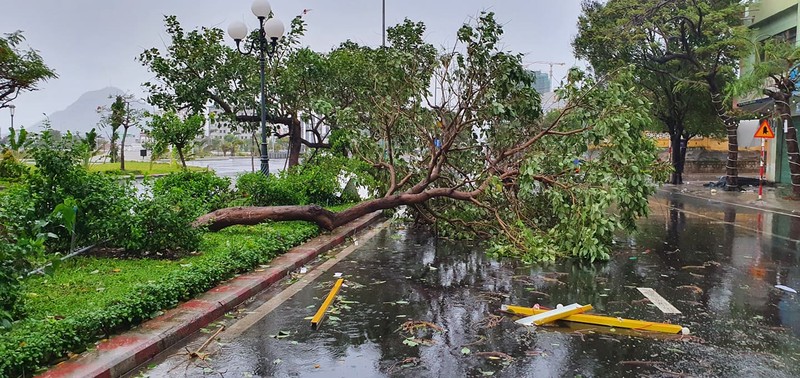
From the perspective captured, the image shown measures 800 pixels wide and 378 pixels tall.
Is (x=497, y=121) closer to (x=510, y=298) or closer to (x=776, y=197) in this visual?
(x=510, y=298)

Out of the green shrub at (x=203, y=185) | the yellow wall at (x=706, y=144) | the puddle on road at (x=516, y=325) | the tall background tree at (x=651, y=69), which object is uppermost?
the tall background tree at (x=651, y=69)

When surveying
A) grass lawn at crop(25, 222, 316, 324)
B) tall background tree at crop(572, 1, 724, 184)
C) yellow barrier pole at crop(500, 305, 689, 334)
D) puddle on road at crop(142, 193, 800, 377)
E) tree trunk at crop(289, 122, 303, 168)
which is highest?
tall background tree at crop(572, 1, 724, 184)

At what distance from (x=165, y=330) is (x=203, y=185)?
702 centimetres

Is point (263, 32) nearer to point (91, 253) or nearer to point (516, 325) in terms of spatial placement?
point (91, 253)

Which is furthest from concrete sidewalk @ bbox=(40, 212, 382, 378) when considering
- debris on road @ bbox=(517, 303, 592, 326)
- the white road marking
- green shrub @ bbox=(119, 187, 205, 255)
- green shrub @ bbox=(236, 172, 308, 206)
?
the white road marking

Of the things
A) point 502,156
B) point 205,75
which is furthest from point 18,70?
point 502,156

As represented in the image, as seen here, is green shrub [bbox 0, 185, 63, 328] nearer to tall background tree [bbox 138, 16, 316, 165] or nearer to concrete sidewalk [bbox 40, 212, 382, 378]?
concrete sidewalk [bbox 40, 212, 382, 378]

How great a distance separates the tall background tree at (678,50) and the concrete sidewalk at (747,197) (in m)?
1.14

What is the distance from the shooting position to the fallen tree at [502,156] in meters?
9.55

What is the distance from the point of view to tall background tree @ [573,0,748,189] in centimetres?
2161

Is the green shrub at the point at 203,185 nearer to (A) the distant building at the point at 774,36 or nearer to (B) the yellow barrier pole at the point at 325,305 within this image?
(B) the yellow barrier pole at the point at 325,305

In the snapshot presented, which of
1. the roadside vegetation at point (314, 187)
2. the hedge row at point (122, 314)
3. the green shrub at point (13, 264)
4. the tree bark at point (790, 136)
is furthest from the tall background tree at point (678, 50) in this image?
the green shrub at point (13, 264)

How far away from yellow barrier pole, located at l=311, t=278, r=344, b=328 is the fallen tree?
3004mm

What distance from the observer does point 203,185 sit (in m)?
11.8
